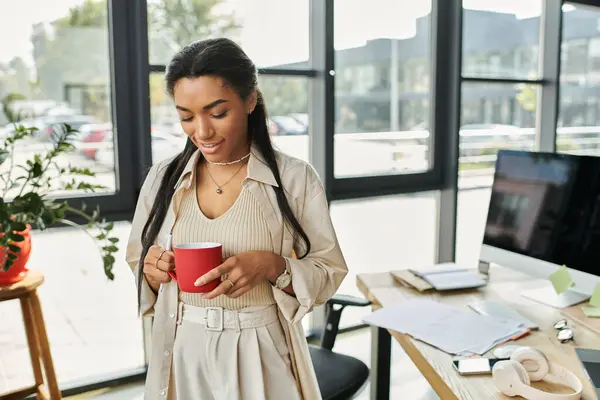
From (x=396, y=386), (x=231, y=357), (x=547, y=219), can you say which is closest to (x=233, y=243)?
(x=231, y=357)

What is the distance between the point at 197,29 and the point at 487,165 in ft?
6.60

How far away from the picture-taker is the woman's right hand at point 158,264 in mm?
1181

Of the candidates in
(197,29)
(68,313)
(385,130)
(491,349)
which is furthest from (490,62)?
(68,313)

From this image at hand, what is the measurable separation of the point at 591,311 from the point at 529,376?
2.07 ft

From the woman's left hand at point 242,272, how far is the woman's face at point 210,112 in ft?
0.80

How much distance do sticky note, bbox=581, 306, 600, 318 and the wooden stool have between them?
1.84 meters

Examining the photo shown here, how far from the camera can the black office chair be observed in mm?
1706

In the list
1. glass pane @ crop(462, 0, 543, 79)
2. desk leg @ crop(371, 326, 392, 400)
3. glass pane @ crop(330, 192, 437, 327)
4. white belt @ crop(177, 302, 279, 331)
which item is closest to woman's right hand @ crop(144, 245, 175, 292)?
white belt @ crop(177, 302, 279, 331)

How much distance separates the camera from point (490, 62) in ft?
11.8

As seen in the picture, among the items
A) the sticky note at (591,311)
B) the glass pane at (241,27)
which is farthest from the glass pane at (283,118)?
the sticky note at (591,311)

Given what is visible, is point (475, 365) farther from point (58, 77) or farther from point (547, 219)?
point (58, 77)

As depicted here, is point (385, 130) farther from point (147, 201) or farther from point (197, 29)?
point (147, 201)

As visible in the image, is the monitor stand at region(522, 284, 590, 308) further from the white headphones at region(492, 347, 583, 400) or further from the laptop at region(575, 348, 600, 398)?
the white headphones at region(492, 347, 583, 400)

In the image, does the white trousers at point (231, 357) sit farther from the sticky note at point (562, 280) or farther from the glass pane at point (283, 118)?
the glass pane at point (283, 118)
